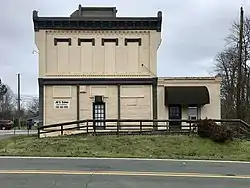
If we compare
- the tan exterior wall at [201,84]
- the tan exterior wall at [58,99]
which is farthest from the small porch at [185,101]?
the tan exterior wall at [58,99]

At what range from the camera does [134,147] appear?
2319 cm

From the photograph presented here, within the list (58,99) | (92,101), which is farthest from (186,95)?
(58,99)

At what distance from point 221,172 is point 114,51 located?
22081 millimetres

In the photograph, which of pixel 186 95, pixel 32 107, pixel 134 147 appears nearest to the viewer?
pixel 134 147

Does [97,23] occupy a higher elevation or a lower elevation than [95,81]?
higher

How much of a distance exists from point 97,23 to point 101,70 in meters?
3.63

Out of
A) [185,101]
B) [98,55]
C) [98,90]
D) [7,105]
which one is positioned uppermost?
[98,55]

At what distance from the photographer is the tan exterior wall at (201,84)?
35281mm

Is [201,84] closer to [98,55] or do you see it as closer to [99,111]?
[99,111]

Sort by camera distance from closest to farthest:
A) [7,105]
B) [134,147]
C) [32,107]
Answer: [134,147]
[7,105]
[32,107]

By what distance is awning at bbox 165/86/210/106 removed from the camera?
34.7 metres

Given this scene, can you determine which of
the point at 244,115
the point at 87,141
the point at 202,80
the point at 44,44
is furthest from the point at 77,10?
the point at 244,115

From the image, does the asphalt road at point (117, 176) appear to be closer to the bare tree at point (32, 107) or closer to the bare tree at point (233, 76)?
the bare tree at point (233, 76)

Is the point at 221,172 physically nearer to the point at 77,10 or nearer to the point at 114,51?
the point at 114,51
